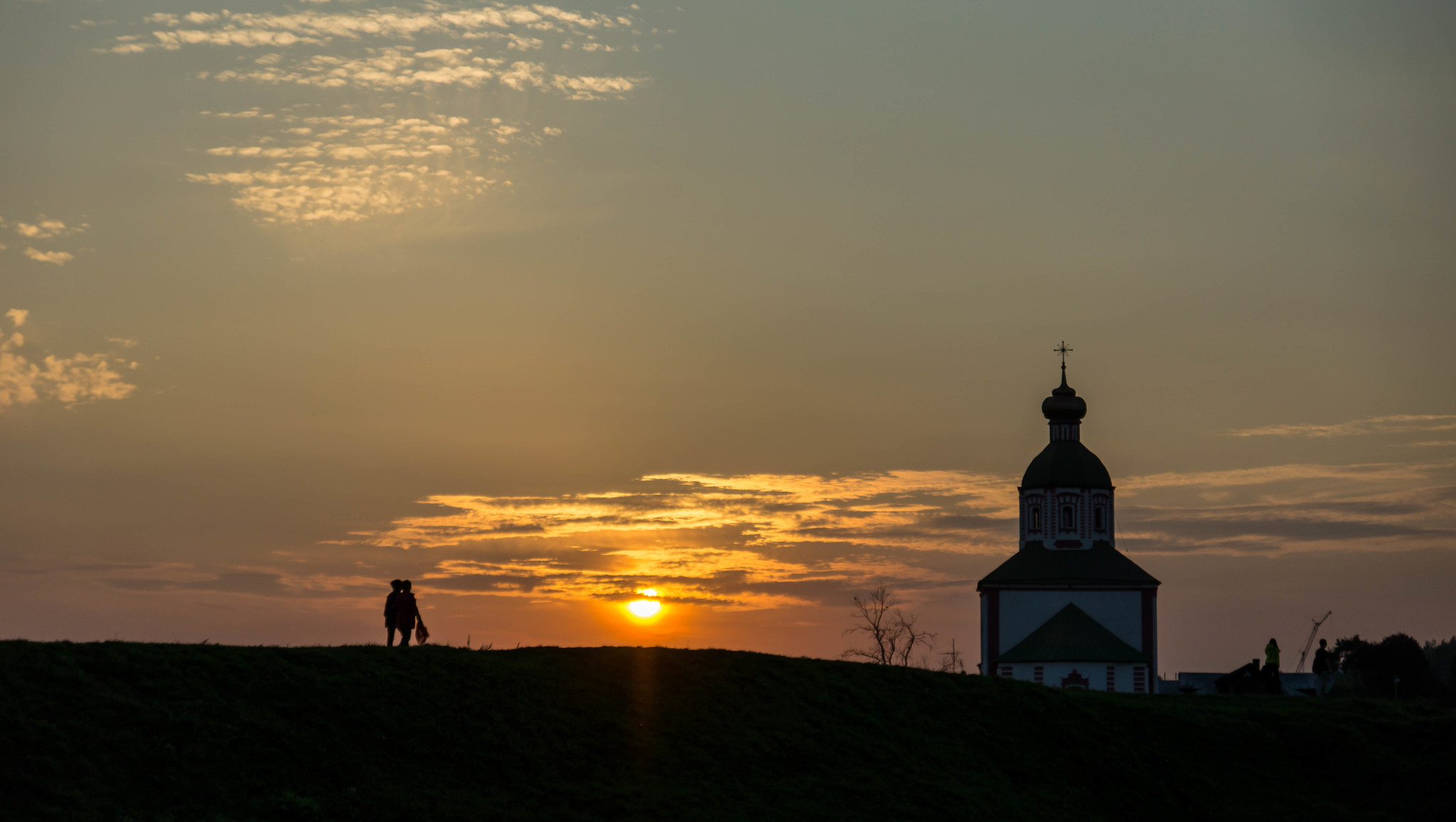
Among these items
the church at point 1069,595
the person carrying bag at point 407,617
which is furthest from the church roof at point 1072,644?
the person carrying bag at point 407,617

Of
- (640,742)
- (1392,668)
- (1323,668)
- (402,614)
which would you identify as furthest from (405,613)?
(1392,668)

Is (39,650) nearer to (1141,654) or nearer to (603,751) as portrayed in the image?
(603,751)

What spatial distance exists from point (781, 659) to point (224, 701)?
49.3 feet

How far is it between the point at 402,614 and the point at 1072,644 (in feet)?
162

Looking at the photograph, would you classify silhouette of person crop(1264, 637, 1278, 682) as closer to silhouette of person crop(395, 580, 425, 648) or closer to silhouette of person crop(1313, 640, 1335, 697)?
silhouette of person crop(1313, 640, 1335, 697)

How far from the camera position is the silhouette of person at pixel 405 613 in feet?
108

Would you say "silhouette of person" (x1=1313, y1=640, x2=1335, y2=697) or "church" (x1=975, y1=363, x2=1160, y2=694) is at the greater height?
"church" (x1=975, y1=363, x2=1160, y2=694)

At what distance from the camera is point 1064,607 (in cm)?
7706

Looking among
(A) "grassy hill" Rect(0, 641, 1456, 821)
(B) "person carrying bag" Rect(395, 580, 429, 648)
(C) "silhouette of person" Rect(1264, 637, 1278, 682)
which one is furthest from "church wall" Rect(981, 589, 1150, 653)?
(B) "person carrying bag" Rect(395, 580, 429, 648)

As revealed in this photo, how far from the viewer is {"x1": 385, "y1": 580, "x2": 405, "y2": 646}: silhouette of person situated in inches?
1298

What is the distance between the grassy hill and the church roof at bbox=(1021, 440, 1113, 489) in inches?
1470

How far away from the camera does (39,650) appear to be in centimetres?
2702

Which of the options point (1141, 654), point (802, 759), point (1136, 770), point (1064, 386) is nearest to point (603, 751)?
point (802, 759)

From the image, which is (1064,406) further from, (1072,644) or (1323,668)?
(1323,668)
